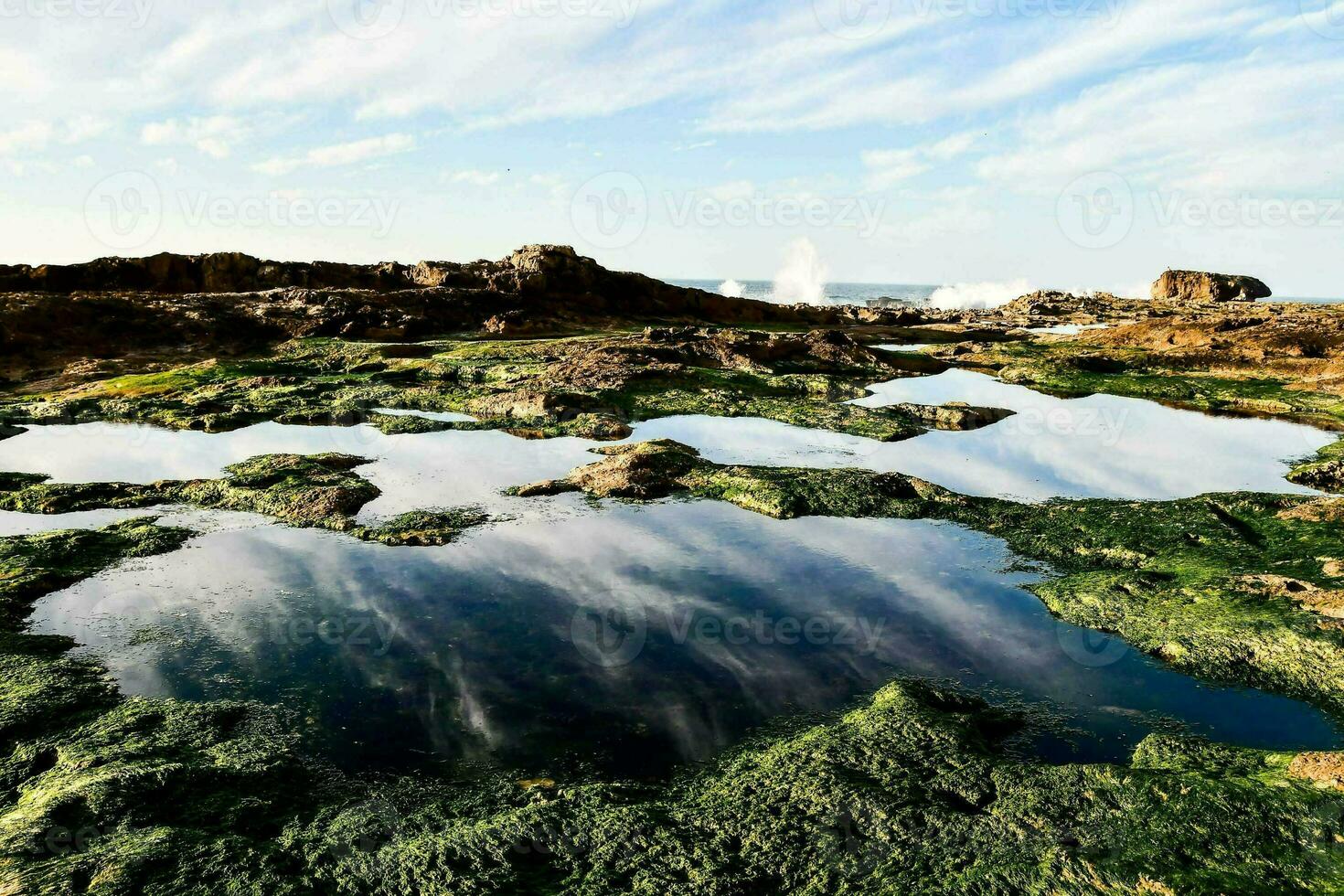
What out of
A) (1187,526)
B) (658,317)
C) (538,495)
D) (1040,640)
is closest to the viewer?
(1040,640)

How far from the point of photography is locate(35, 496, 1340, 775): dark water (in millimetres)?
8430

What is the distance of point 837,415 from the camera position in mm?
25875

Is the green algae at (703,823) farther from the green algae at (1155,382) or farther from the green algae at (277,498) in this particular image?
the green algae at (1155,382)

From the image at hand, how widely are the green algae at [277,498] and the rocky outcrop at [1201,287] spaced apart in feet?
364

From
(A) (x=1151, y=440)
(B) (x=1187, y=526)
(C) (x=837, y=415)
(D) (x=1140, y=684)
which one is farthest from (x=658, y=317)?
(D) (x=1140, y=684)

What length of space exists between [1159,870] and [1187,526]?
412 inches

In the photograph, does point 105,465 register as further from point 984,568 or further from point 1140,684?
point 1140,684

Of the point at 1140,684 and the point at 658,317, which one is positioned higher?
the point at 658,317

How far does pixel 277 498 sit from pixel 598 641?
9.40 m

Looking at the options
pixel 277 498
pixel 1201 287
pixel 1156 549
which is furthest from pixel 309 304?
pixel 1201 287

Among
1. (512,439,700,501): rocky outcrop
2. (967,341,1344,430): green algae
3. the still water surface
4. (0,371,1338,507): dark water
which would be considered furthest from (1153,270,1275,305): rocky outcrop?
(512,439,700,501): rocky outcrop

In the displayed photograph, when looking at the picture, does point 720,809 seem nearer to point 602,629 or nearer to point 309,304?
point 602,629

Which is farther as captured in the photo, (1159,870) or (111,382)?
(111,382)

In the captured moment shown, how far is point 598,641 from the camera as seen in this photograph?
10.4m
